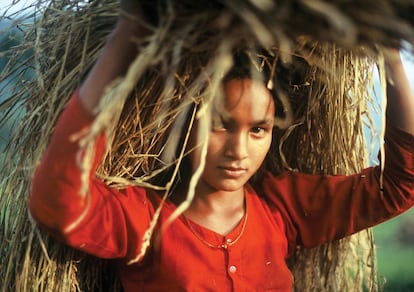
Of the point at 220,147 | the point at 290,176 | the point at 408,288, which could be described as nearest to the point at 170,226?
the point at 220,147

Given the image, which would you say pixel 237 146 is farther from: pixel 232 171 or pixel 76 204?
pixel 76 204

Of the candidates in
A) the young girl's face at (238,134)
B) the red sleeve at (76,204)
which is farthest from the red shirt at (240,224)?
the young girl's face at (238,134)

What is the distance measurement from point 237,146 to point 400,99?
0.33 m

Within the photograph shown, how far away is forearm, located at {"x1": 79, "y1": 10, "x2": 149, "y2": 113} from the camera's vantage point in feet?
3.86

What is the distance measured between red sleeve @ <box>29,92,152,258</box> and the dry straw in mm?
61

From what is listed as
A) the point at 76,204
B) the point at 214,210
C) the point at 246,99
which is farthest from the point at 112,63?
the point at 214,210

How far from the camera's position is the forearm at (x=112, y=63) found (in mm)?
1176

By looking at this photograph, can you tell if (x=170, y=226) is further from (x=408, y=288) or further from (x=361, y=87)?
(x=408, y=288)

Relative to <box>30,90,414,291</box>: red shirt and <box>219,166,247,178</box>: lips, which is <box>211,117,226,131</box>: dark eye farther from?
<box>30,90,414,291</box>: red shirt

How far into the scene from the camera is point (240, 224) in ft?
5.16

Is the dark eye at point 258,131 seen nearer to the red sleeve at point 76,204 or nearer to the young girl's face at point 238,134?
the young girl's face at point 238,134

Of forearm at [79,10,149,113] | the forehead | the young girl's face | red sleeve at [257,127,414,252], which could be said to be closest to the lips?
the young girl's face

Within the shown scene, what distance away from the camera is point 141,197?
1.52 meters

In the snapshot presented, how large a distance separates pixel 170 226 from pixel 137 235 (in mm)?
89
